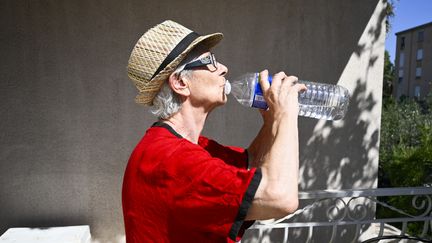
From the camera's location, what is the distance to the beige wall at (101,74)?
3.58 metres

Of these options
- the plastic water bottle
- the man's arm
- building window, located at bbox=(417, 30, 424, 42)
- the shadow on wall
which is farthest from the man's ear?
building window, located at bbox=(417, 30, 424, 42)

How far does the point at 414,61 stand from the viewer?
46844mm

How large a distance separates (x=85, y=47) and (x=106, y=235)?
79.3 inches

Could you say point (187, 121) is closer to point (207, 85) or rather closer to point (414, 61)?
point (207, 85)

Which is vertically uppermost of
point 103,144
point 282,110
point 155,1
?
point 155,1

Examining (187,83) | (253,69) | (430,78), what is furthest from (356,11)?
(430,78)

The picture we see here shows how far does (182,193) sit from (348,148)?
366 cm

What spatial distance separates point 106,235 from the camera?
3939 mm

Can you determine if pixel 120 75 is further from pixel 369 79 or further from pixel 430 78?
→ pixel 430 78

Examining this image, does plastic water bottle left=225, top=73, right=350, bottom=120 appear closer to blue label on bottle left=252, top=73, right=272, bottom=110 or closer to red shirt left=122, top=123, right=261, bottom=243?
blue label on bottle left=252, top=73, right=272, bottom=110

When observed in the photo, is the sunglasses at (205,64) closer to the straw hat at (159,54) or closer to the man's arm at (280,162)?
the straw hat at (159,54)

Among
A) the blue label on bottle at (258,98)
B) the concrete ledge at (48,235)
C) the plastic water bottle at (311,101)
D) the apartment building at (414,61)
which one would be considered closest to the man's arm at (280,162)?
the blue label on bottle at (258,98)

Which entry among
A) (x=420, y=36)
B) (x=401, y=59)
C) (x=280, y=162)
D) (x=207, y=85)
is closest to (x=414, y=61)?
(x=401, y=59)

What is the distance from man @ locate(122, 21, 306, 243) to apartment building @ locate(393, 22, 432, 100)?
153 feet
